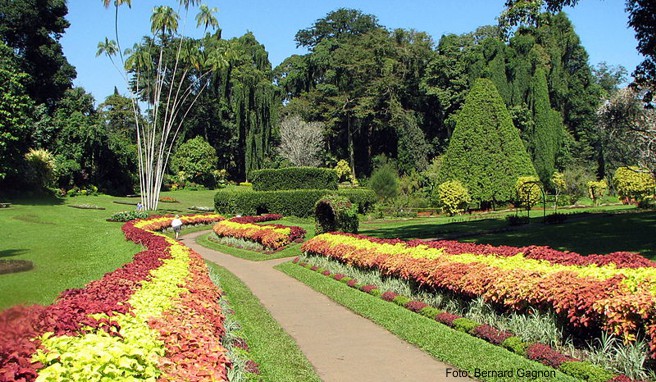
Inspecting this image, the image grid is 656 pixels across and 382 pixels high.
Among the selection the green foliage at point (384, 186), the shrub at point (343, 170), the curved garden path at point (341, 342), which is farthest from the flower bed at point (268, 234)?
the shrub at point (343, 170)

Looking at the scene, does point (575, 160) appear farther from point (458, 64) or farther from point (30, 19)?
point (30, 19)

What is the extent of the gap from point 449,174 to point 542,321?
3425 centimetres

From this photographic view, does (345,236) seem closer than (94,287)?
No

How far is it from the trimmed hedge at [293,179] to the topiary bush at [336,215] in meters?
17.3

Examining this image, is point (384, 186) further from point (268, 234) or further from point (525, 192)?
point (268, 234)

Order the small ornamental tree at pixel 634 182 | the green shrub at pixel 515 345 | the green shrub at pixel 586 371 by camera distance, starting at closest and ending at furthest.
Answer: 1. the green shrub at pixel 586 371
2. the green shrub at pixel 515 345
3. the small ornamental tree at pixel 634 182

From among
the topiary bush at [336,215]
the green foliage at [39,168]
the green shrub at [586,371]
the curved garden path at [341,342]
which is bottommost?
the curved garden path at [341,342]

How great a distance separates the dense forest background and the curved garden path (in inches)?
1225

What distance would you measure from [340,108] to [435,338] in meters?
56.1

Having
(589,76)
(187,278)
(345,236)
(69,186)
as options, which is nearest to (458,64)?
(589,76)

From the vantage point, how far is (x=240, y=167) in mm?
73062

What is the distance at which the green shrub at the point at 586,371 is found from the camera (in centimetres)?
628

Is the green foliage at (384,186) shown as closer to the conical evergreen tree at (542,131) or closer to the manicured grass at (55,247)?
the conical evergreen tree at (542,131)

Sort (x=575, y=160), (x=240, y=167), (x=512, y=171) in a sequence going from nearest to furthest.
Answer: (x=512, y=171) → (x=575, y=160) → (x=240, y=167)
